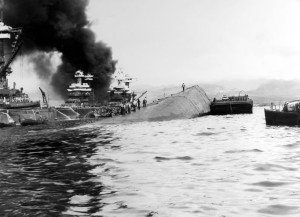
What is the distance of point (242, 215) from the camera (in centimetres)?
1341

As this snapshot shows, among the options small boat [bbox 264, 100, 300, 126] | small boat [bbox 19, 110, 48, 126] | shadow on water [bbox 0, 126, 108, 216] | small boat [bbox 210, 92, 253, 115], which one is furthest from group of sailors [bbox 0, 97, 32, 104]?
shadow on water [bbox 0, 126, 108, 216]

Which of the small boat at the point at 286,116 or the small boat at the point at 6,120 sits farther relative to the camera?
the small boat at the point at 6,120

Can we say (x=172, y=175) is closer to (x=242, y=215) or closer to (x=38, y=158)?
(x=242, y=215)

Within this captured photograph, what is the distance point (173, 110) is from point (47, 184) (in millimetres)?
64918

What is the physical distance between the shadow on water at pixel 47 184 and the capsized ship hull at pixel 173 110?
47.5 meters

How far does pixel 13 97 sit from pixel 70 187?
97552 mm

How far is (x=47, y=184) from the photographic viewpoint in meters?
20.3

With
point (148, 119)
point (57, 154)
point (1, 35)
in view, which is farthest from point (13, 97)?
point (57, 154)

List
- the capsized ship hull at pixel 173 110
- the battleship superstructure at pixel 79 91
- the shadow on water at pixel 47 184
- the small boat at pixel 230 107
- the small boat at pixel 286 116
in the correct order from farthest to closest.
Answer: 1. the battleship superstructure at pixel 79 91
2. the small boat at pixel 230 107
3. the capsized ship hull at pixel 173 110
4. the small boat at pixel 286 116
5. the shadow on water at pixel 47 184

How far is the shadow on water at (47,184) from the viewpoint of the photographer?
1534 cm

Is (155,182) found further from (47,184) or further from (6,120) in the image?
(6,120)

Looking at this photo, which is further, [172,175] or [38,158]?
[38,158]

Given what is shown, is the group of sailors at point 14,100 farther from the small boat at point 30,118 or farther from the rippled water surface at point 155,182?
the rippled water surface at point 155,182

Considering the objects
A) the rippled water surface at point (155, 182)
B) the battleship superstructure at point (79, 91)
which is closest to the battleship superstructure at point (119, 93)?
the battleship superstructure at point (79, 91)
